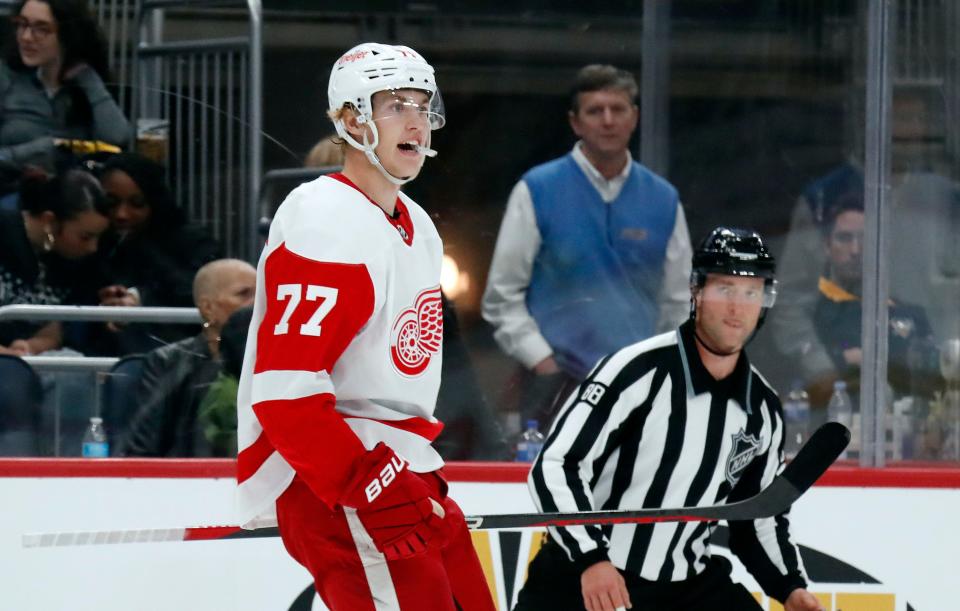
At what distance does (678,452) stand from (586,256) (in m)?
0.87

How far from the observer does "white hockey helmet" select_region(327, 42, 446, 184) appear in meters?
2.16

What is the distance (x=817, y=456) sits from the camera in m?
2.59

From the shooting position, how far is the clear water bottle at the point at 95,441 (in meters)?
3.35

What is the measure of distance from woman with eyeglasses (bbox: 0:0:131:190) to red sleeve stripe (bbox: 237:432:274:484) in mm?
1481

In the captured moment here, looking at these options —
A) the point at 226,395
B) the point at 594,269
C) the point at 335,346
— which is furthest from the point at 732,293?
the point at 226,395

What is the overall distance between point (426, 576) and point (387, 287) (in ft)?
1.32

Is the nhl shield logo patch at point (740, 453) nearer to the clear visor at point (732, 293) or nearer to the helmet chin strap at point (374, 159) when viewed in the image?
the clear visor at point (732, 293)

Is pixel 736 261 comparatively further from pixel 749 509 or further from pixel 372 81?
pixel 372 81

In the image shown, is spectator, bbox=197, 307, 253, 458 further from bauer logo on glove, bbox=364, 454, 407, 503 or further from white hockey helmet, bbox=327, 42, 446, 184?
bauer logo on glove, bbox=364, 454, 407, 503

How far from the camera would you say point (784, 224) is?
140 inches

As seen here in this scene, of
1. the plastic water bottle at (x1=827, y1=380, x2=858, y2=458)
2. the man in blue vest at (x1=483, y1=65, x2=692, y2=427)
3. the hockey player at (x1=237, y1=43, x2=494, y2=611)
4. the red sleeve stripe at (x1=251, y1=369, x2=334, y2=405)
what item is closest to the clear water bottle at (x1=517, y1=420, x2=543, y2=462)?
the man in blue vest at (x1=483, y1=65, x2=692, y2=427)

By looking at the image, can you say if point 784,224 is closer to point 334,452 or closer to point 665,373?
point 665,373

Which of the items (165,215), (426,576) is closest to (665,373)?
(426,576)

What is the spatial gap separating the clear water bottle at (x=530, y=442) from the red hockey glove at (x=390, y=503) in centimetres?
141
